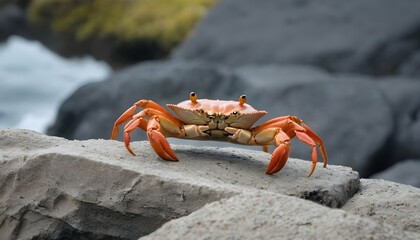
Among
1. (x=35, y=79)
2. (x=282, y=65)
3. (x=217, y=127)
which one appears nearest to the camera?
(x=217, y=127)

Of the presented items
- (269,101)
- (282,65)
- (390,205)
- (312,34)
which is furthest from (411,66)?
(390,205)

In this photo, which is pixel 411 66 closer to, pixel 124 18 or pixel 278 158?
pixel 124 18

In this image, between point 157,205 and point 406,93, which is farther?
point 406,93

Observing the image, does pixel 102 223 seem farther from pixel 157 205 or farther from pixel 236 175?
pixel 236 175

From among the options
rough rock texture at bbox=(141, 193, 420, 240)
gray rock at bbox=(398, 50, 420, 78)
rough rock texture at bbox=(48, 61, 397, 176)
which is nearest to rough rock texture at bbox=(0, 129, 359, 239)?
rough rock texture at bbox=(141, 193, 420, 240)

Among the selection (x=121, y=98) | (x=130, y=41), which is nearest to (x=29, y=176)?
(x=121, y=98)

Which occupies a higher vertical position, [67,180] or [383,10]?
[383,10]
